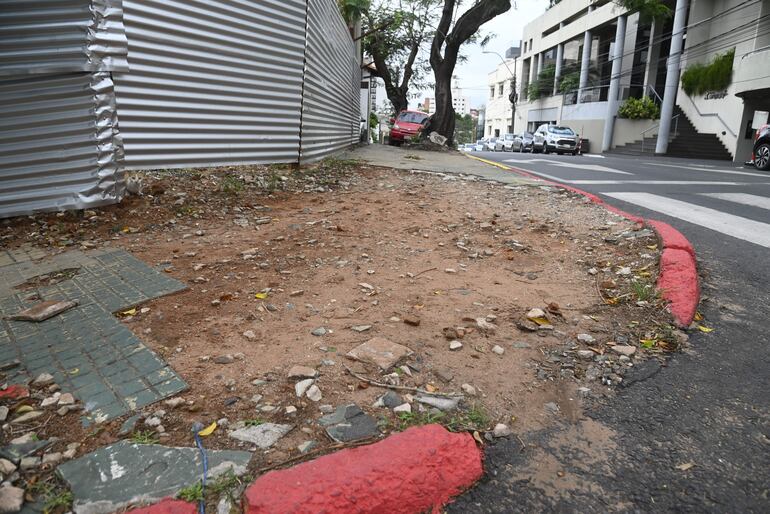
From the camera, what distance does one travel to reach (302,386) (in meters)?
2.13

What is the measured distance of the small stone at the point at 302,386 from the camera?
209cm

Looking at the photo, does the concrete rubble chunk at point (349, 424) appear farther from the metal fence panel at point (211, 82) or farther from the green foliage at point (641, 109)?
the green foliage at point (641, 109)

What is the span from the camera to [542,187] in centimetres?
731

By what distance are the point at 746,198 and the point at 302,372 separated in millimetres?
7689

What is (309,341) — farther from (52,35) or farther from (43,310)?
(52,35)

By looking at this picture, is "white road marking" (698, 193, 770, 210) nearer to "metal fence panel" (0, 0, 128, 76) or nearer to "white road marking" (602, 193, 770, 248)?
"white road marking" (602, 193, 770, 248)

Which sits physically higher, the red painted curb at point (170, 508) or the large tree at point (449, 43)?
the large tree at point (449, 43)

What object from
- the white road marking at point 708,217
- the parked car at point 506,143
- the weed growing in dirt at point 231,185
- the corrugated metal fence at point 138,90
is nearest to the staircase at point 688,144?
the parked car at point 506,143

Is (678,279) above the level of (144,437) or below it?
above

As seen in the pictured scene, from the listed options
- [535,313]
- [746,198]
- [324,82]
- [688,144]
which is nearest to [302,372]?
[535,313]

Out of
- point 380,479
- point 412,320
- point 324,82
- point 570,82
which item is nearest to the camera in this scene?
point 380,479

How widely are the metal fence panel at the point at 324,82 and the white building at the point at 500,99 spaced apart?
47338 millimetres

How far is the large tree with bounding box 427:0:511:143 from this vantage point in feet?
48.0

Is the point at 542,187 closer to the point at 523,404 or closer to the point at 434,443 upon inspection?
the point at 523,404
